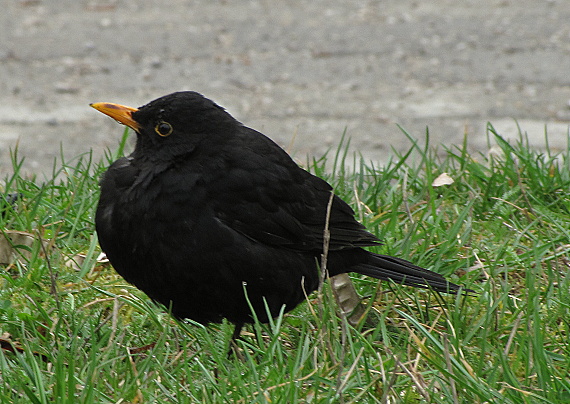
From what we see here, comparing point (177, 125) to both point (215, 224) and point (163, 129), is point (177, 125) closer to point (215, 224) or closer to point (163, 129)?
point (163, 129)

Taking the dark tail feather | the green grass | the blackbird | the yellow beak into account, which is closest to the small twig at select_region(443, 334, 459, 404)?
the green grass

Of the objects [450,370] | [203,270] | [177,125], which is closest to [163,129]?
[177,125]

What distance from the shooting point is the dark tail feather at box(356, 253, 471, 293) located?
11.7 feet

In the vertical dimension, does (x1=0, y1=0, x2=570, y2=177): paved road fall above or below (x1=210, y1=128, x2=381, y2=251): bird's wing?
above

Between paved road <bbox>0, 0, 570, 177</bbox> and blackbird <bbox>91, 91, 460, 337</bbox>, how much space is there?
2.57 meters

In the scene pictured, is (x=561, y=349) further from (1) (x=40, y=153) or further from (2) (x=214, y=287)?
(1) (x=40, y=153)

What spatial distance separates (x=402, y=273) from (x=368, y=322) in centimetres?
24

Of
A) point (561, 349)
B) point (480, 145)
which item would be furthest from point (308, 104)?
point (561, 349)

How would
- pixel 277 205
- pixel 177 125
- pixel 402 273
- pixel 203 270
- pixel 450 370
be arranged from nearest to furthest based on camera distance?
pixel 450 370 < pixel 203 270 < pixel 177 125 < pixel 277 205 < pixel 402 273

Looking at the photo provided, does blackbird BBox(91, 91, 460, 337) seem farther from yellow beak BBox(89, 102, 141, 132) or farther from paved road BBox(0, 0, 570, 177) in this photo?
paved road BBox(0, 0, 570, 177)

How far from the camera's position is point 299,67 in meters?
7.92

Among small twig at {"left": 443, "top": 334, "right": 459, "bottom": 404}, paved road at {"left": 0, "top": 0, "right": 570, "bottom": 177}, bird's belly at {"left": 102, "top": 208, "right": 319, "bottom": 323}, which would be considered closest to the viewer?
small twig at {"left": 443, "top": 334, "right": 459, "bottom": 404}

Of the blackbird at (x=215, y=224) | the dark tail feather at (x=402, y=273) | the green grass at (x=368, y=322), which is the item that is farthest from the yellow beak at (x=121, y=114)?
the dark tail feather at (x=402, y=273)

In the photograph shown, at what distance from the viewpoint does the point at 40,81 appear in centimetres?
747
